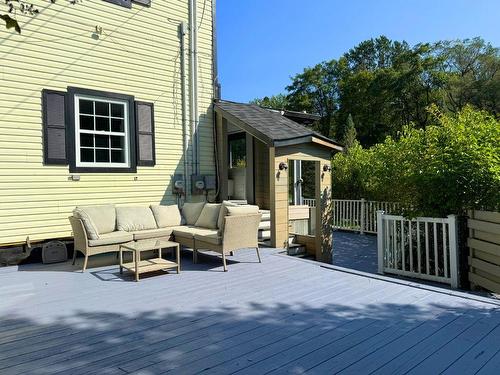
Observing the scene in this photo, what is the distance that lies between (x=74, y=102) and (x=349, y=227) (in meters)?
8.54

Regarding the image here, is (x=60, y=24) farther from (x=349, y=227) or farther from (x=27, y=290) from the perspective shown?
(x=349, y=227)

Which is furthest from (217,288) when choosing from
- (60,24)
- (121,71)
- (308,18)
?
(308,18)

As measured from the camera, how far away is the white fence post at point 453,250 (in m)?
5.10

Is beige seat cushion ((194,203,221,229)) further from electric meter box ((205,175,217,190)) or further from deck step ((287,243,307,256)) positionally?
deck step ((287,243,307,256))

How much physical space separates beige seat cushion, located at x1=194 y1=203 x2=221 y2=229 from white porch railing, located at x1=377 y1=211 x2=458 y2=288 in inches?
108

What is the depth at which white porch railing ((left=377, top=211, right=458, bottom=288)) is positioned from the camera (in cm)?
519

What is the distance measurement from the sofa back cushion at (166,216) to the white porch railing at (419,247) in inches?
141

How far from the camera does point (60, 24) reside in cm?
651

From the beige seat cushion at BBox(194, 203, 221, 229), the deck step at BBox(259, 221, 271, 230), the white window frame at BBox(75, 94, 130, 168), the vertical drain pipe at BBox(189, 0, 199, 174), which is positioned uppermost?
the vertical drain pipe at BBox(189, 0, 199, 174)

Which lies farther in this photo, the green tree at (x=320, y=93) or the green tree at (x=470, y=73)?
the green tree at (x=320, y=93)

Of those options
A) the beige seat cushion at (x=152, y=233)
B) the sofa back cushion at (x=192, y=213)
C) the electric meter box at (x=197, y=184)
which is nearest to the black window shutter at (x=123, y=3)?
the electric meter box at (x=197, y=184)

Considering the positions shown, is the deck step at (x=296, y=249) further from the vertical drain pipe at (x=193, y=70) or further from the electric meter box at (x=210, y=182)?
the vertical drain pipe at (x=193, y=70)

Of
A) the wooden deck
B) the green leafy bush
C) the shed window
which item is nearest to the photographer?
the wooden deck

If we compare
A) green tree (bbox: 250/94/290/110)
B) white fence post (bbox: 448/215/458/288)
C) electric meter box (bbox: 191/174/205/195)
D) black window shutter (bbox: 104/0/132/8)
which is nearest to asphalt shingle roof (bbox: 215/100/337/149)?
electric meter box (bbox: 191/174/205/195)
